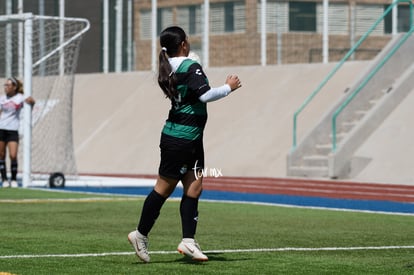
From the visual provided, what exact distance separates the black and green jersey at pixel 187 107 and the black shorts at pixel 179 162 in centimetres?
8

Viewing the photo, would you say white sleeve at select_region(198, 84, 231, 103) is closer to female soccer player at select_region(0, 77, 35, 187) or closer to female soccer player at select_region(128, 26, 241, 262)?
female soccer player at select_region(128, 26, 241, 262)

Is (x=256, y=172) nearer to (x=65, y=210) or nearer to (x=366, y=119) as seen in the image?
(x=366, y=119)

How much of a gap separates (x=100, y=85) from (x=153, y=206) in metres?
26.0

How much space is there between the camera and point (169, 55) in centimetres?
986

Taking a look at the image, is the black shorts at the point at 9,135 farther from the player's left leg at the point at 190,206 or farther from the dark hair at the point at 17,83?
the player's left leg at the point at 190,206

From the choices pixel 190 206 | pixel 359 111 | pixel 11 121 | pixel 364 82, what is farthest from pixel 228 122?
pixel 190 206

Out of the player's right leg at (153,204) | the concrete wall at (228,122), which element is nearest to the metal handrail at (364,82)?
the concrete wall at (228,122)

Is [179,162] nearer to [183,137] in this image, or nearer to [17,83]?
[183,137]

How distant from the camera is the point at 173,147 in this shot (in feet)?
31.6

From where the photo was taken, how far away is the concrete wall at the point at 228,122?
27359mm

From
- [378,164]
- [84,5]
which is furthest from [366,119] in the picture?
[84,5]

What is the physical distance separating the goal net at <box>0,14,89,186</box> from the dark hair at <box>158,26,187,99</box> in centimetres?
1358

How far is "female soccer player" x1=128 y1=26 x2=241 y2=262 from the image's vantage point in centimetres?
962

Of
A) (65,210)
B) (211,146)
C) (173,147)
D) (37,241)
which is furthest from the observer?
(211,146)
